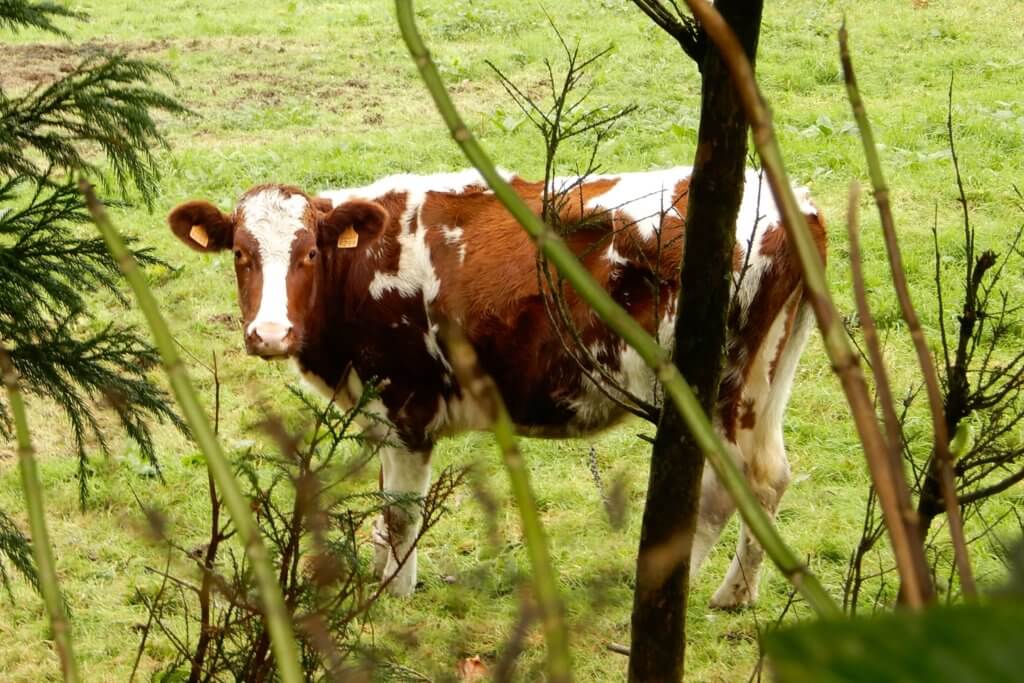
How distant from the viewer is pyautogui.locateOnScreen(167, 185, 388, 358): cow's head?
409cm

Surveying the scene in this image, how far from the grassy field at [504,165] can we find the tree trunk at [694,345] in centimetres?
13

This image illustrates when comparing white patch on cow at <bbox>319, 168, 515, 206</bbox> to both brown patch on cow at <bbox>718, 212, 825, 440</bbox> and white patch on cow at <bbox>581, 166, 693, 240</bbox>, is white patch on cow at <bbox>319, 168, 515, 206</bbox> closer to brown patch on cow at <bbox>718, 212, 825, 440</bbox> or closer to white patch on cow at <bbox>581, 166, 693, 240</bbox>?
white patch on cow at <bbox>581, 166, 693, 240</bbox>

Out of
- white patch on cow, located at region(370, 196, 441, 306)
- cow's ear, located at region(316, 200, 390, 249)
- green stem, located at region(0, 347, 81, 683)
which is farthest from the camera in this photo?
white patch on cow, located at region(370, 196, 441, 306)

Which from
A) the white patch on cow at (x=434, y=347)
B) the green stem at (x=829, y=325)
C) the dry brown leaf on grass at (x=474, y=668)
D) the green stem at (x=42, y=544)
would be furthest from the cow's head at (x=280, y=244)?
the green stem at (x=829, y=325)

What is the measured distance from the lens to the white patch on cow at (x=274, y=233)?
414 cm

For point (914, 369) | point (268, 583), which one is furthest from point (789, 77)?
point (268, 583)

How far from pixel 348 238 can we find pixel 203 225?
1.76 ft

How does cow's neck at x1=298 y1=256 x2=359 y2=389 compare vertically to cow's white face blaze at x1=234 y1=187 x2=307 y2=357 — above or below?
below

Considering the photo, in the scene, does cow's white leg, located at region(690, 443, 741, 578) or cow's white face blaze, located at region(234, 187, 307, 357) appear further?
cow's white leg, located at region(690, 443, 741, 578)

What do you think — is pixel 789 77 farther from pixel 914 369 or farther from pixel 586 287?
pixel 586 287

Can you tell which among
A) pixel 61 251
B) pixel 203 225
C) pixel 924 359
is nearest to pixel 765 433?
pixel 203 225

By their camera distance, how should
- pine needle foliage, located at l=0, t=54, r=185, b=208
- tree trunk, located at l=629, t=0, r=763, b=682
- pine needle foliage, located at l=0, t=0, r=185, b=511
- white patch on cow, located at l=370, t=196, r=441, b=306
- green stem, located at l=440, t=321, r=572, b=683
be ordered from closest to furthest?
green stem, located at l=440, t=321, r=572, b=683
tree trunk, located at l=629, t=0, r=763, b=682
pine needle foliage, located at l=0, t=0, r=185, b=511
pine needle foliage, located at l=0, t=54, r=185, b=208
white patch on cow, located at l=370, t=196, r=441, b=306

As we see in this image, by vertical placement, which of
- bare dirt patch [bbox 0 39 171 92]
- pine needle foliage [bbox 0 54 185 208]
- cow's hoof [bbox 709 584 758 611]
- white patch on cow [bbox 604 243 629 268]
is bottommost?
cow's hoof [bbox 709 584 758 611]

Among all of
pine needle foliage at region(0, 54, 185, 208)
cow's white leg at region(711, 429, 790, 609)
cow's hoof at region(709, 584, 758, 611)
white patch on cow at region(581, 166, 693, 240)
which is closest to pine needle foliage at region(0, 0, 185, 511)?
pine needle foliage at region(0, 54, 185, 208)
